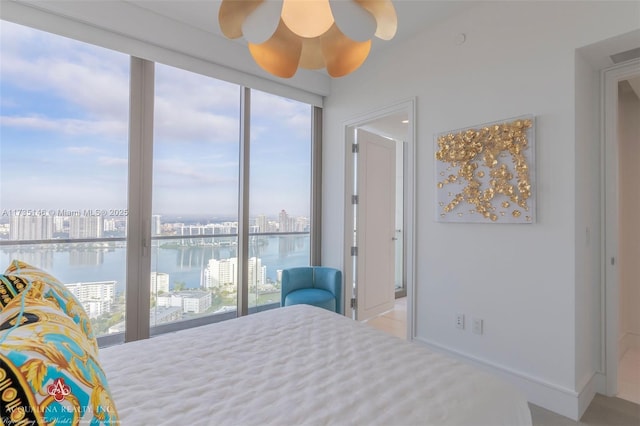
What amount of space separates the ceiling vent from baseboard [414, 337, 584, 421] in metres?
2.12

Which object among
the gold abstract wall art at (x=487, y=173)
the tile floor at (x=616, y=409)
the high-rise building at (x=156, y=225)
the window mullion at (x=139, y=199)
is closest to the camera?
the tile floor at (x=616, y=409)

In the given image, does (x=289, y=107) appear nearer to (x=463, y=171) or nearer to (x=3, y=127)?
(x=463, y=171)

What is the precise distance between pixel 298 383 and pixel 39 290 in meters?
0.82

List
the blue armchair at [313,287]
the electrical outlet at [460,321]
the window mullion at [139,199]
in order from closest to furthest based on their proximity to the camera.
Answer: the electrical outlet at [460,321] < the window mullion at [139,199] < the blue armchair at [313,287]

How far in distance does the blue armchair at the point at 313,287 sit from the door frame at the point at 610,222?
2049 millimetres

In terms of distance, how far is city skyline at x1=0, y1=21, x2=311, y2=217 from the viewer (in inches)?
86.7

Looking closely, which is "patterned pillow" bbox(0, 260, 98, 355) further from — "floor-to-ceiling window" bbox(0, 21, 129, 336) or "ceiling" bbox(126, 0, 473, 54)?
"ceiling" bbox(126, 0, 473, 54)

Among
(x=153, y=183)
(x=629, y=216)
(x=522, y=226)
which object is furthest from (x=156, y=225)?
(x=629, y=216)

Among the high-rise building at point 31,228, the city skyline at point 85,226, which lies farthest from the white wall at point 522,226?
the high-rise building at point 31,228

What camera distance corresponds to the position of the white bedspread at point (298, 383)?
906 millimetres

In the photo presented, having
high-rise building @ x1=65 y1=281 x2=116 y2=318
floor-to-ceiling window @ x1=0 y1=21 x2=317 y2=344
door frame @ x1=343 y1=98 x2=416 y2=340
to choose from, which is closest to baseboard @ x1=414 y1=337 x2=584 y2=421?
door frame @ x1=343 y1=98 x2=416 y2=340

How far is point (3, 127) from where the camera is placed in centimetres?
215

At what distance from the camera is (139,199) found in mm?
2623

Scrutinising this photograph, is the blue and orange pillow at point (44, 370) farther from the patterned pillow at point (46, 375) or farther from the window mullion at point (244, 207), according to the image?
the window mullion at point (244, 207)
